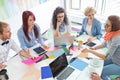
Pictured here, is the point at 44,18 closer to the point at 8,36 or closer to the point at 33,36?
the point at 33,36

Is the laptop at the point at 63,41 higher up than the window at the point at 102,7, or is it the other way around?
the window at the point at 102,7

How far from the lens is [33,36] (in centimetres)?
245

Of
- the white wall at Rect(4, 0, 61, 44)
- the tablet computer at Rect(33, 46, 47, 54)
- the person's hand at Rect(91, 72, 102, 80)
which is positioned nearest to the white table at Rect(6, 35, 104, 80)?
the person's hand at Rect(91, 72, 102, 80)

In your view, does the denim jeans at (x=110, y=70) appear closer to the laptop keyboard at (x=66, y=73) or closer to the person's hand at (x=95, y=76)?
the person's hand at (x=95, y=76)

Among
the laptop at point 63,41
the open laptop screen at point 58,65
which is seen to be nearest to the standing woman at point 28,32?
the laptop at point 63,41

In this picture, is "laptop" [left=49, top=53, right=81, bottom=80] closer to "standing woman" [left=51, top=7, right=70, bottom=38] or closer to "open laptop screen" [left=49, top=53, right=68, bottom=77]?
"open laptop screen" [left=49, top=53, right=68, bottom=77]

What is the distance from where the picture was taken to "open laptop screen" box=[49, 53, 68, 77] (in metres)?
1.55

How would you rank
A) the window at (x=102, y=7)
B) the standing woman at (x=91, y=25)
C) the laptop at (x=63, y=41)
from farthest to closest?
the window at (x=102, y=7), the standing woman at (x=91, y=25), the laptop at (x=63, y=41)

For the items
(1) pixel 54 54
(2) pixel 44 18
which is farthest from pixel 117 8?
(1) pixel 54 54

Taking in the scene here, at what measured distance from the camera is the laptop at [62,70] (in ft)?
5.16

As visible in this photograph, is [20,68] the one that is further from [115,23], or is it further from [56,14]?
[115,23]

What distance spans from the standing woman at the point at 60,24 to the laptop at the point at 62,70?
3.06 feet

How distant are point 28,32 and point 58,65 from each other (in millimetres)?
967

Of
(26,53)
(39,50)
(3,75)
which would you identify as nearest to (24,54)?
(26,53)
